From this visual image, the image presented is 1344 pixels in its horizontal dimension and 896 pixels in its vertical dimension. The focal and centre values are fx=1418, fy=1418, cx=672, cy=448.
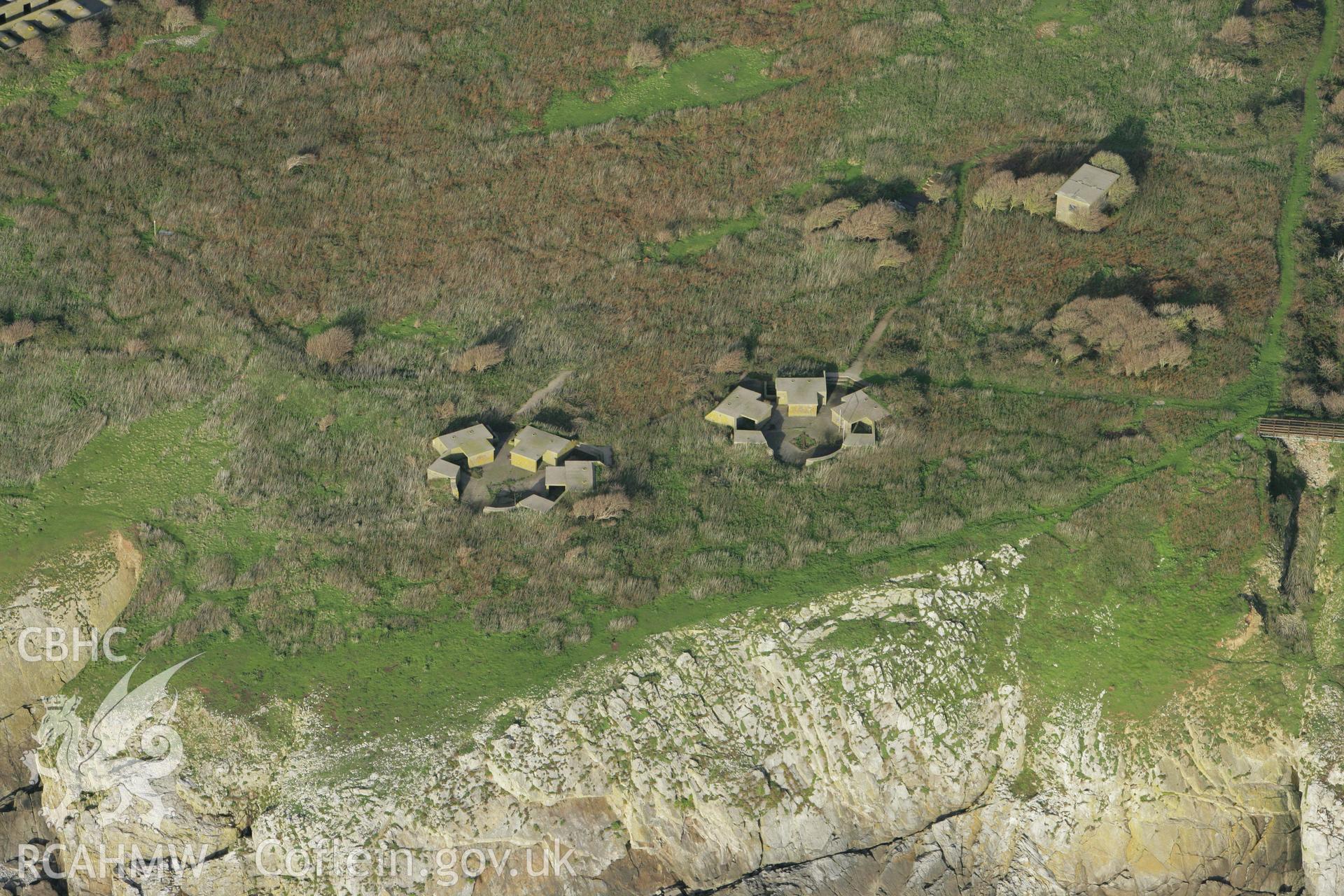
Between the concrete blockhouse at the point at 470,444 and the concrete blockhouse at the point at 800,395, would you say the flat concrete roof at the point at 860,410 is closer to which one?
the concrete blockhouse at the point at 800,395

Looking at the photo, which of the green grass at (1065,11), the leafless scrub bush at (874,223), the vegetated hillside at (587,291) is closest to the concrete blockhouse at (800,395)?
the vegetated hillside at (587,291)

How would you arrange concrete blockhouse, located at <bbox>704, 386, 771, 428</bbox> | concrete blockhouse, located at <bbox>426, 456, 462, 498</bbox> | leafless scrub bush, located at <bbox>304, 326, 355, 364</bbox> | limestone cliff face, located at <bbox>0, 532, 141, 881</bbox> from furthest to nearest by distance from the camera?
1. leafless scrub bush, located at <bbox>304, 326, 355, 364</bbox>
2. concrete blockhouse, located at <bbox>704, 386, 771, 428</bbox>
3. concrete blockhouse, located at <bbox>426, 456, 462, 498</bbox>
4. limestone cliff face, located at <bbox>0, 532, 141, 881</bbox>

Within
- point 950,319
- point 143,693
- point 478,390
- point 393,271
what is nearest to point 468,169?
point 393,271

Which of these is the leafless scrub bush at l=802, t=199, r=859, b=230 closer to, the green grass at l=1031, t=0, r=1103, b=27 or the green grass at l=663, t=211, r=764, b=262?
the green grass at l=663, t=211, r=764, b=262

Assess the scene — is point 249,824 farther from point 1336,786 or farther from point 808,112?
point 808,112

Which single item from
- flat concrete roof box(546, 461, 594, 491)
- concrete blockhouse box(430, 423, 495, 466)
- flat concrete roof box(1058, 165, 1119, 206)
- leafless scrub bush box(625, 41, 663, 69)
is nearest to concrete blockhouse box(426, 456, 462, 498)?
concrete blockhouse box(430, 423, 495, 466)

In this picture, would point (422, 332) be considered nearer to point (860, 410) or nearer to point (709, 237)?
point (709, 237)
